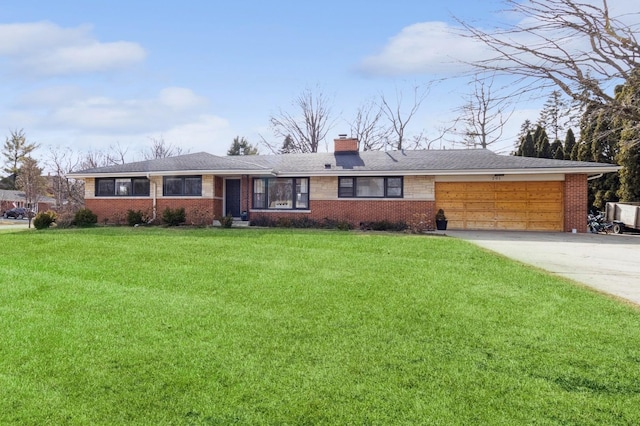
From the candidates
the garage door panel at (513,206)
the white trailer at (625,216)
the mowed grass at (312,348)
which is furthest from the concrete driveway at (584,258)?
the white trailer at (625,216)

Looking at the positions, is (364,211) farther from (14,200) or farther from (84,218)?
(14,200)

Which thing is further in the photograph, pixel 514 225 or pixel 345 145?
pixel 345 145

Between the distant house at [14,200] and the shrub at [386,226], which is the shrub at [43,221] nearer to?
the shrub at [386,226]

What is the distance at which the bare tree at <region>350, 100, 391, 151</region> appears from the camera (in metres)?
36.3

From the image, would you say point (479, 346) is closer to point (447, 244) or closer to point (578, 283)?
point (578, 283)

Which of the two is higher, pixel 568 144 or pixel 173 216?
pixel 568 144

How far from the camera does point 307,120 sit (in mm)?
37500

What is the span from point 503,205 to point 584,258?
7.79 metres

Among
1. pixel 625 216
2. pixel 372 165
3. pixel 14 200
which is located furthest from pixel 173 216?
pixel 14 200

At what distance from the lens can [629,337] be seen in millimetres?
4234

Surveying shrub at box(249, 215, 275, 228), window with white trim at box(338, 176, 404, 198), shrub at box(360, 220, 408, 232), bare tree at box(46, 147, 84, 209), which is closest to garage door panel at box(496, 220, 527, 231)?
shrub at box(360, 220, 408, 232)

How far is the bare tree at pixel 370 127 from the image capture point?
36.3m

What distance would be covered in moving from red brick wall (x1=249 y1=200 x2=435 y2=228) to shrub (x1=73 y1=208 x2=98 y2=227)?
322 inches

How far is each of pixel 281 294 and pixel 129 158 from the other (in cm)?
4045
